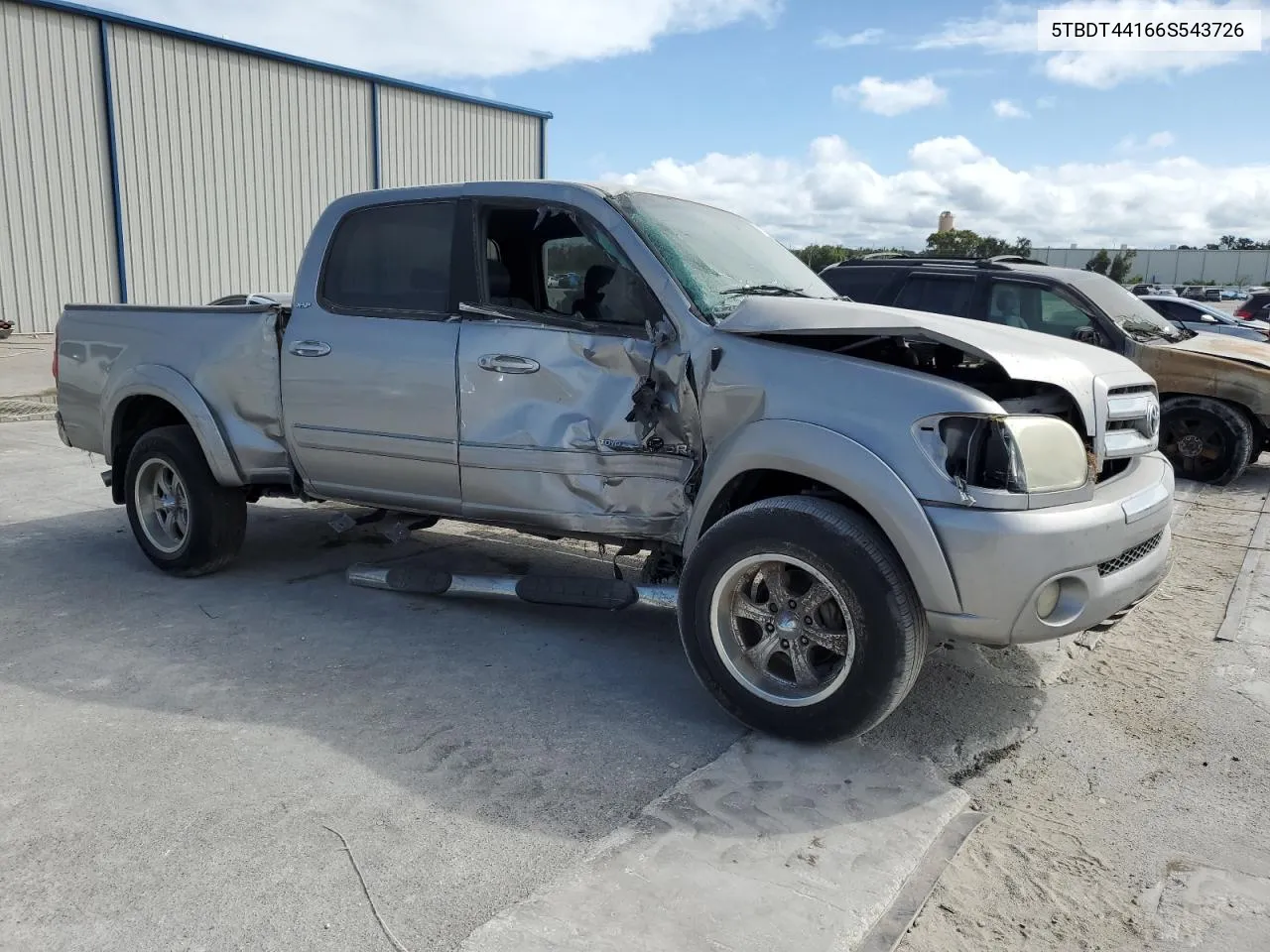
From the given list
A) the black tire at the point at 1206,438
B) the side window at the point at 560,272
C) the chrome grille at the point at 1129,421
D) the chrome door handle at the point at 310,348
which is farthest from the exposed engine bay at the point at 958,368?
the black tire at the point at 1206,438

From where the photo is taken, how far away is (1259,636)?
4.83 m

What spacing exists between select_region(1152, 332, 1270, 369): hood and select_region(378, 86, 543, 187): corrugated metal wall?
17285 millimetres

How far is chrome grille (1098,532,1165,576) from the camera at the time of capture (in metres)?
3.38

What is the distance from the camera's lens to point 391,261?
15.9ft

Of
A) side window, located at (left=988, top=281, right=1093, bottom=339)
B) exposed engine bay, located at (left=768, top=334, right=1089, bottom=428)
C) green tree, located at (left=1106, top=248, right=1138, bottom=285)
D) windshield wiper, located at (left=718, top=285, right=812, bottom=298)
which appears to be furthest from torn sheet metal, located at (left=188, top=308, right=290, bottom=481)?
green tree, located at (left=1106, top=248, right=1138, bottom=285)

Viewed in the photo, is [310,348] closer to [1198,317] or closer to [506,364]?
[506,364]

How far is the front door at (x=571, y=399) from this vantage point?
13.4ft

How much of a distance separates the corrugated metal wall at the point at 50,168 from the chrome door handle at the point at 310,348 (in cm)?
1560

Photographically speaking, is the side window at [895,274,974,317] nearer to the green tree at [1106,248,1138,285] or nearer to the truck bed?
the truck bed

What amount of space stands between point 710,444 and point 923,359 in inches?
35.0

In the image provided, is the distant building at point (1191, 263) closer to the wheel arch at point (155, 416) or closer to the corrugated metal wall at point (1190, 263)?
the corrugated metal wall at point (1190, 263)

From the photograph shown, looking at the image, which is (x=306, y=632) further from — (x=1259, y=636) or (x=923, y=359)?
(x=1259, y=636)

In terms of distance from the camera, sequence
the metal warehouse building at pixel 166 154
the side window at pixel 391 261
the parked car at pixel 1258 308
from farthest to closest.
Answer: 1. the parked car at pixel 1258 308
2. the metal warehouse building at pixel 166 154
3. the side window at pixel 391 261

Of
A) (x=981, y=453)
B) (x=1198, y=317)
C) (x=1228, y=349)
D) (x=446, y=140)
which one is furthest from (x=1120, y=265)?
(x=981, y=453)
